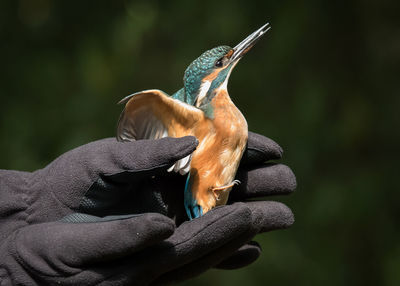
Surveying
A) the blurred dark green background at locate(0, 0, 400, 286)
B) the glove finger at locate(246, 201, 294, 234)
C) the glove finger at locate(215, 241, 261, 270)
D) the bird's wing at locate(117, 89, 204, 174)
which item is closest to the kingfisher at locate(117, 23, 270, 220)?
the bird's wing at locate(117, 89, 204, 174)

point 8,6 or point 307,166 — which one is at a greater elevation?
point 8,6

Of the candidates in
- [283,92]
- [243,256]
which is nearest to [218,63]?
[243,256]

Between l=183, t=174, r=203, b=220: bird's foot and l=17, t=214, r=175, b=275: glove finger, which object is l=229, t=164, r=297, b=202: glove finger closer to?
l=183, t=174, r=203, b=220: bird's foot

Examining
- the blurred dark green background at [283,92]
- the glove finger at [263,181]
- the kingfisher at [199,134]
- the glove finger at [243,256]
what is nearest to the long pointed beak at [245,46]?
the kingfisher at [199,134]

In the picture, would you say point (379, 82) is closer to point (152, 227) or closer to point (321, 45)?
point (321, 45)

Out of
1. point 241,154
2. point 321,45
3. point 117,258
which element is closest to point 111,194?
point 117,258

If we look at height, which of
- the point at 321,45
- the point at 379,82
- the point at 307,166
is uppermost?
the point at 321,45

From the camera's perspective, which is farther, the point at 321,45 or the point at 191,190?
the point at 321,45
